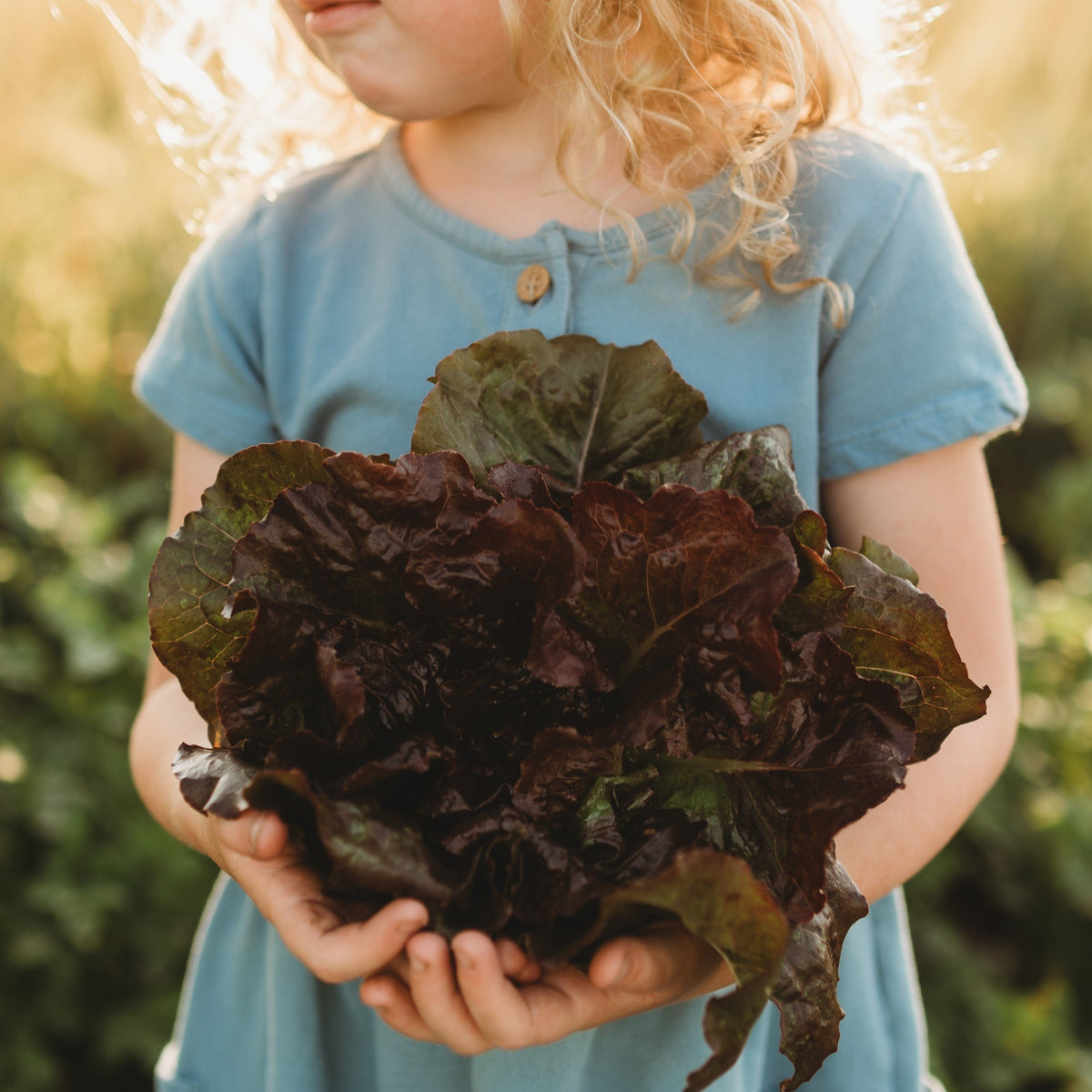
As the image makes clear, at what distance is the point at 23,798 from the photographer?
208cm

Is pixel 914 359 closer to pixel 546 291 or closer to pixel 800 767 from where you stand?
pixel 546 291

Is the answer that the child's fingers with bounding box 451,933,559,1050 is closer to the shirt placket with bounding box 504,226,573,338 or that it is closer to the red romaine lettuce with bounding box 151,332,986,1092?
the red romaine lettuce with bounding box 151,332,986,1092

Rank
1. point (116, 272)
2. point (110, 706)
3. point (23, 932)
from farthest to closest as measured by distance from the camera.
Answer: point (116, 272)
point (110, 706)
point (23, 932)

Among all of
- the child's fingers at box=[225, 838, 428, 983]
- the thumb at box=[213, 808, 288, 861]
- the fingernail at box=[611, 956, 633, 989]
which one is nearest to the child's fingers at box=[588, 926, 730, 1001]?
the fingernail at box=[611, 956, 633, 989]

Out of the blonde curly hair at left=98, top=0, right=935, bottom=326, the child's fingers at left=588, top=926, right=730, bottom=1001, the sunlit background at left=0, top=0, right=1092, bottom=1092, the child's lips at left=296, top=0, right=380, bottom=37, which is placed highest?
the child's lips at left=296, top=0, right=380, bottom=37

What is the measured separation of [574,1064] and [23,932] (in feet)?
4.63

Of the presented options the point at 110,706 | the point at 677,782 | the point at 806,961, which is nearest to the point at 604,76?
the point at 677,782

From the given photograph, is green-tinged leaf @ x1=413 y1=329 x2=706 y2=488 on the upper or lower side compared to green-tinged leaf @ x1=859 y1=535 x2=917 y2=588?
upper

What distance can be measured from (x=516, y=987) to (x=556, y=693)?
221 millimetres

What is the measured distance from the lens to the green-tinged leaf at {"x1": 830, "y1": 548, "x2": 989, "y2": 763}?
0.83 meters

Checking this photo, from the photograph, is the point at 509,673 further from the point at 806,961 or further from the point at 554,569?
the point at 806,961

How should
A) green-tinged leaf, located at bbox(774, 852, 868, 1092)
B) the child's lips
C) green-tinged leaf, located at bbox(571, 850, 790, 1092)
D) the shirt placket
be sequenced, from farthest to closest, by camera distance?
the shirt placket → the child's lips → green-tinged leaf, located at bbox(774, 852, 868, 1092) → green-tinged leaf, located at bbox(571, 850, 790, 1092)

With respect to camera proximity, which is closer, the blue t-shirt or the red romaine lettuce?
the red romaine lettuce

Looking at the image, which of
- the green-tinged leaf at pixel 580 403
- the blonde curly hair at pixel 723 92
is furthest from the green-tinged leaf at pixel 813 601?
the blonde curly hair at pixel 723 92
